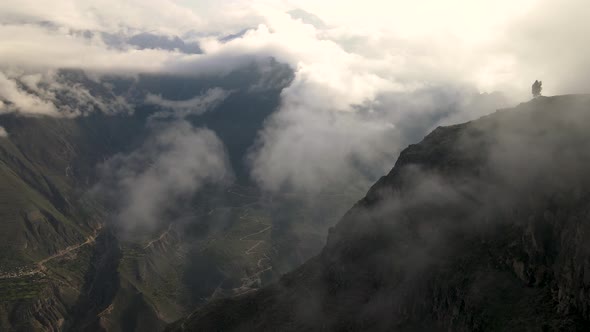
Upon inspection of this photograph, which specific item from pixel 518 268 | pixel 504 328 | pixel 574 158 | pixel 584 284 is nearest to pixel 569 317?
pixel 584 284

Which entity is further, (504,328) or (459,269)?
(459,269)

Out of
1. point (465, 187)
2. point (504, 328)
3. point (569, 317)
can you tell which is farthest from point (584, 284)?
point (465, 187)

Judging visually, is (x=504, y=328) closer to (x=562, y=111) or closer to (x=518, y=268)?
(x=518, y=268)

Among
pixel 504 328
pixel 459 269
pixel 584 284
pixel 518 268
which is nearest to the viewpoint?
pixel 584 284

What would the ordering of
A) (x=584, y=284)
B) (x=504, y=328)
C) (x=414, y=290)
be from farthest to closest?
(x=414, y=290), (x=504, y=328), (x=584, y=284)

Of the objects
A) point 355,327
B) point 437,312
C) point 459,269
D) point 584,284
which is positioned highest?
point 584,284

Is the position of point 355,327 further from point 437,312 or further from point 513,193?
point 513,193

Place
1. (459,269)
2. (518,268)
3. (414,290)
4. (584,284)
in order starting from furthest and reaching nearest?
(414,290) < (459,269) < (518,268) < (584,284)

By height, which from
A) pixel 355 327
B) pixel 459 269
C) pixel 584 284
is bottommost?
pixel 355 327

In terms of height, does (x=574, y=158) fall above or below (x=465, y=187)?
above
